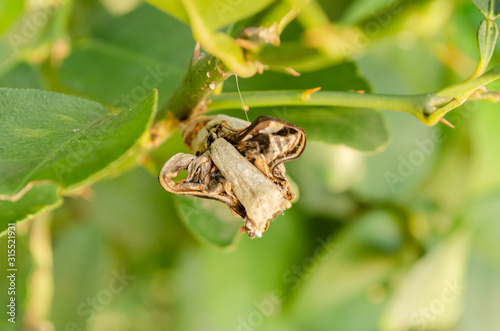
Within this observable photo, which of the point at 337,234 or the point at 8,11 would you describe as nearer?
the point at 8,11

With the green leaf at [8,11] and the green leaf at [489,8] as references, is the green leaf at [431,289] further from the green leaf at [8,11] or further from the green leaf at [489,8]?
the green leaf at [8,11]

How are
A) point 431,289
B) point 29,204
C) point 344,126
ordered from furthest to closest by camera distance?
point 431,289, point 344,126, point 29,204

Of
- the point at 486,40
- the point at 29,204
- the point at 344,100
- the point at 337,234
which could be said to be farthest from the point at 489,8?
the point at 337,234

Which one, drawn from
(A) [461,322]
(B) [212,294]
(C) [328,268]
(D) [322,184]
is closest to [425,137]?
(D) [322,184]

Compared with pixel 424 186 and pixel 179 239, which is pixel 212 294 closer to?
pixel 179 239

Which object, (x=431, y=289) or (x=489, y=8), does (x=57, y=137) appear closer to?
(x=489, y=8)

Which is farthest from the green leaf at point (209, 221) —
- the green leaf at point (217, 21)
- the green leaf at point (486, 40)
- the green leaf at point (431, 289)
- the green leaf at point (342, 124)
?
the green leaf at point (431, 289)
